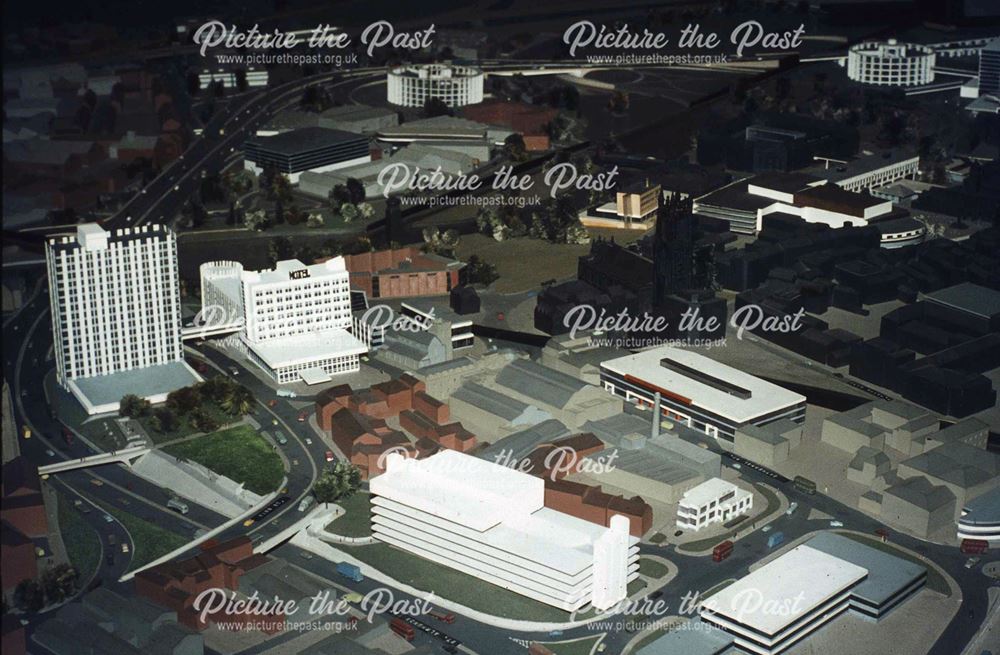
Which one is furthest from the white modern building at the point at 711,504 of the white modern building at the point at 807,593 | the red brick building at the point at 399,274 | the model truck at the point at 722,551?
the red brick building at the point at 399,274

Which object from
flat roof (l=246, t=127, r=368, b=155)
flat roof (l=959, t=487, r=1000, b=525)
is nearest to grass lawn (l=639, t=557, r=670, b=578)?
flat roof (l=959, t=487, r=1000, b=525)

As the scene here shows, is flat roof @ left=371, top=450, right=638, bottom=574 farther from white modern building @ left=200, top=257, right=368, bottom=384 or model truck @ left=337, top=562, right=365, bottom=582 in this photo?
white modern building @ left=200, top=257, right=368, bottom=384

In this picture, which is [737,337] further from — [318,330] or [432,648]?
[432,648]

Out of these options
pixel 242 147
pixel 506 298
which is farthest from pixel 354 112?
pixel 506 298

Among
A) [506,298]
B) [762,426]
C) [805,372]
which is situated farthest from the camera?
[506,298]

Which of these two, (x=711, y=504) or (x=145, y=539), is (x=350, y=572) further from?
(x=711, y=504)

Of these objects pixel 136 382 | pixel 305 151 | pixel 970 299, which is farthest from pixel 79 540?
pixel 305 151
